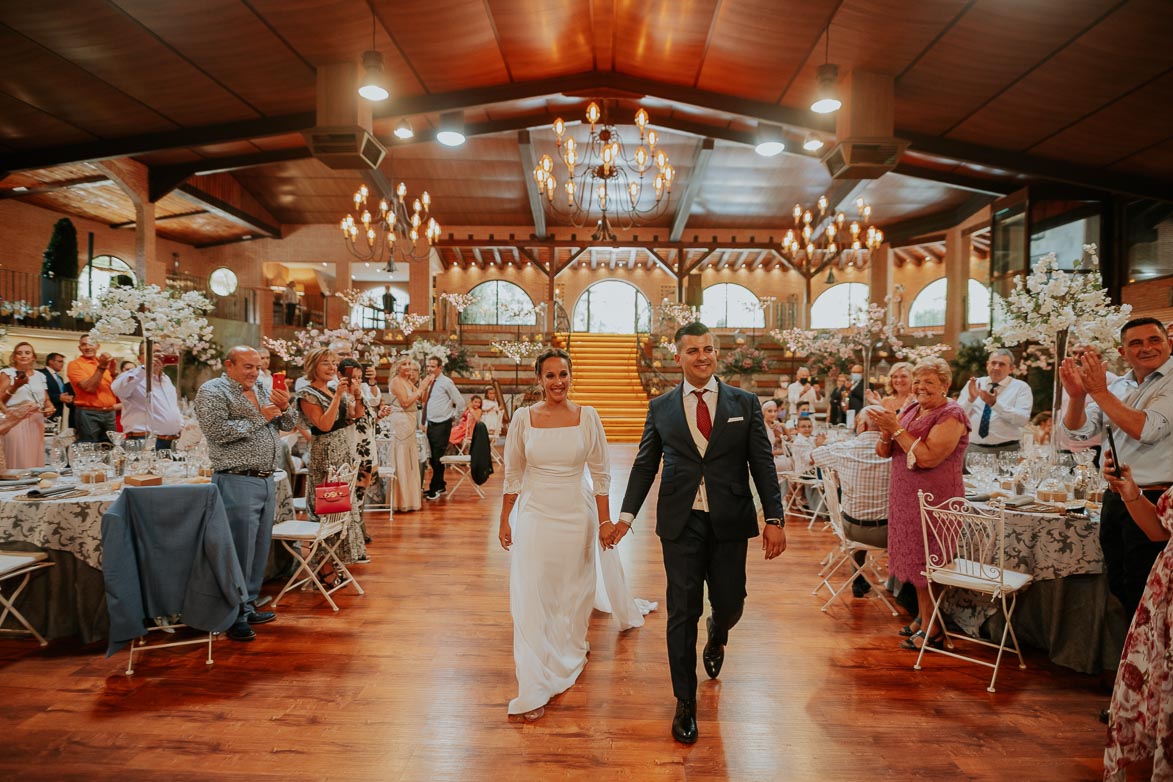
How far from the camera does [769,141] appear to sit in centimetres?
971

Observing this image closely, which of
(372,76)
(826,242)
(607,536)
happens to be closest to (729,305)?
(826,242)

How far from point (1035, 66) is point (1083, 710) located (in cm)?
611

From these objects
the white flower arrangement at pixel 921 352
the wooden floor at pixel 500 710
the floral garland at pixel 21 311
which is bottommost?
the wooden floor at pixel 500 710

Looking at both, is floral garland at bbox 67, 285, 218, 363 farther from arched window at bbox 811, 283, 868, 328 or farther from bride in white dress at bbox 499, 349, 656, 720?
arched window at bbox 811, 283, 868, 328

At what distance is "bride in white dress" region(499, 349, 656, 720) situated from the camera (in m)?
2.85

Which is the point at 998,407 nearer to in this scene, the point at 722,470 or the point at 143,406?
the point at 722,470

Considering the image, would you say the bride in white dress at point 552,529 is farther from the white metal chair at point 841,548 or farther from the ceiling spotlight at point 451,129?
the ceiling spotlight at point 451,129

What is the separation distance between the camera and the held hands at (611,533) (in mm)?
2637

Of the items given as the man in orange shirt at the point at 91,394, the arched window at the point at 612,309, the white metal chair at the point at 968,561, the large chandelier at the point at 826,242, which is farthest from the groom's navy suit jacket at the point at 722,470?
the arched window at the point at 612,309

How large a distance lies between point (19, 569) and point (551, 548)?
2629mm

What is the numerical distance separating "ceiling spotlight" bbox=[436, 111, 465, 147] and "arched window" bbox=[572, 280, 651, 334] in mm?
12979

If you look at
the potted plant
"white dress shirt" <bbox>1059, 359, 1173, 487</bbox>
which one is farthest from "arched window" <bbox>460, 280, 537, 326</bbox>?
"white dress shirt" <bbox>1059, 359, 1173, 487</bbox>

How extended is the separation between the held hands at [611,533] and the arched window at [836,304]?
20.9m

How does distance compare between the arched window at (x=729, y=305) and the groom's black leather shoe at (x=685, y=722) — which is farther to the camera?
the arched window at (x=729, y=305)
